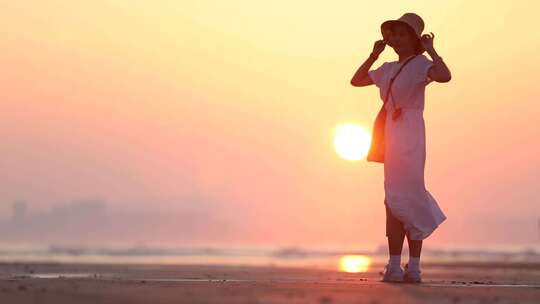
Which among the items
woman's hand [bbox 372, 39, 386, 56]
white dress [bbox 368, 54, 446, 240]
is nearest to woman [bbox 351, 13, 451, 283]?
white dress [bbox 368, 54, 446, 240]

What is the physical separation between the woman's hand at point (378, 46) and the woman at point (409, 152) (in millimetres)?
193

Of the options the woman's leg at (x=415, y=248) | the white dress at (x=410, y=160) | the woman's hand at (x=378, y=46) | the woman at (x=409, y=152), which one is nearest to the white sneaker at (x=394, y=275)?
the woman at (x=409, y=152)

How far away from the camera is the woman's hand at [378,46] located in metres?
11.3

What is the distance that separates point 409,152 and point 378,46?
1290 millimetres

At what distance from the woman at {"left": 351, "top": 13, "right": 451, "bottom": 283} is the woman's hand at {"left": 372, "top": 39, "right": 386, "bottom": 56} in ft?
0.63

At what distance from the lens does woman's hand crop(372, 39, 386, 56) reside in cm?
1130

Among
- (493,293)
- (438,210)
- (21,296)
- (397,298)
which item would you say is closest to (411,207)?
(438,210)

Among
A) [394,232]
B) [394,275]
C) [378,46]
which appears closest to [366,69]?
[378,46]

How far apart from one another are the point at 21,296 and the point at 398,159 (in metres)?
4.67

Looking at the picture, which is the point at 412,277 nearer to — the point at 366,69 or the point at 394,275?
the point at 394,275

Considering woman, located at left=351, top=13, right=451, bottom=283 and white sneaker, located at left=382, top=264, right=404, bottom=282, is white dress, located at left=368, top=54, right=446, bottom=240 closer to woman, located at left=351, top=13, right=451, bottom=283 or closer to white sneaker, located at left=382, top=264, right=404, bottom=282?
woman, located at left=351, top=13, right=451, bottom=283

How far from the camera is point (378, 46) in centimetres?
1133

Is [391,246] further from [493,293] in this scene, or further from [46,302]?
[46,302]

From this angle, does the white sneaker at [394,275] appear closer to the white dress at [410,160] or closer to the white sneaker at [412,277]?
the white sneaker at [412,277]
